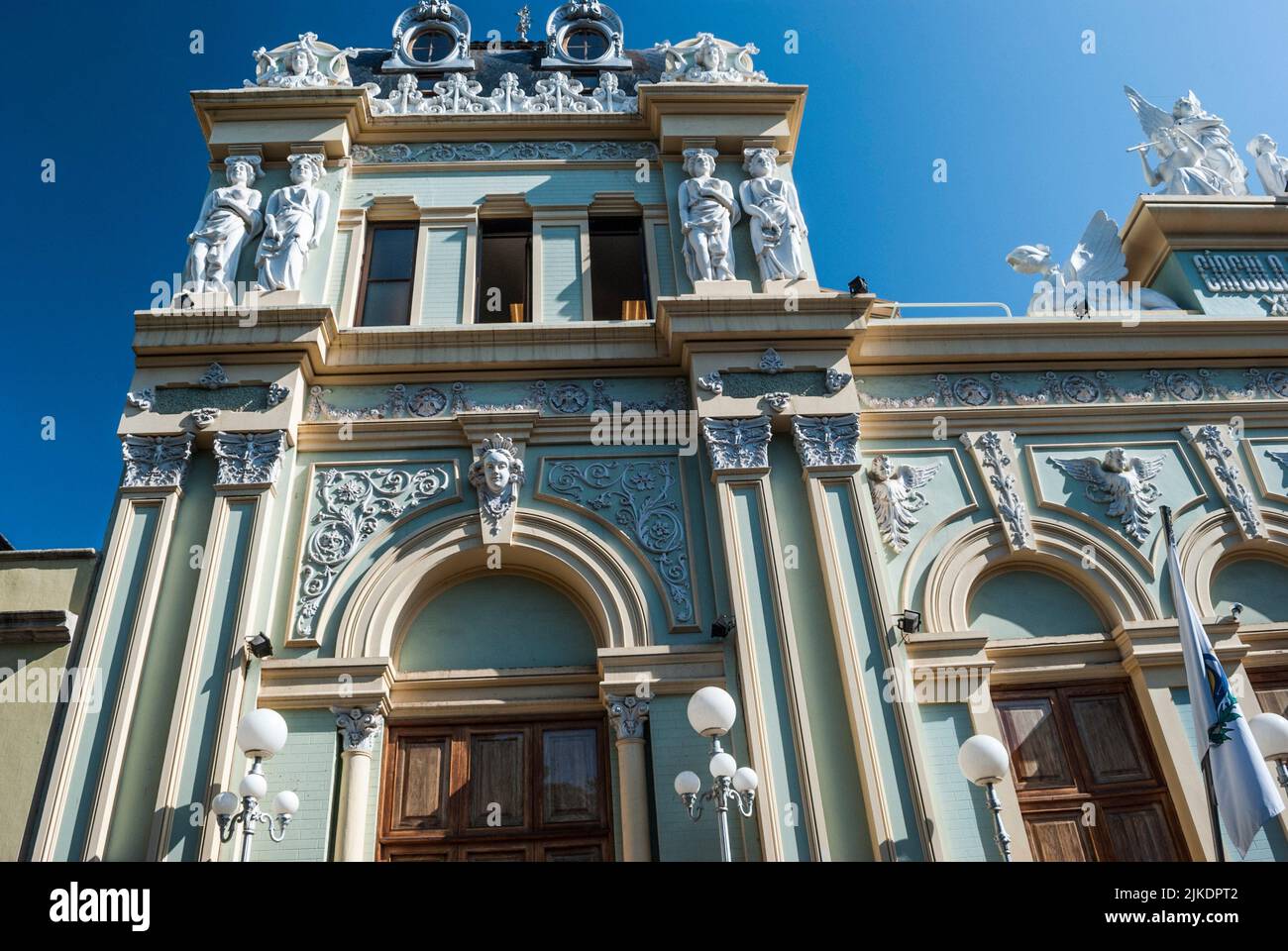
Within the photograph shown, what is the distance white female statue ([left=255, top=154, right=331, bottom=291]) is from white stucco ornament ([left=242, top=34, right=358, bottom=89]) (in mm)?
1524

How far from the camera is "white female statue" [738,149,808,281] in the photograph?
1305 cm

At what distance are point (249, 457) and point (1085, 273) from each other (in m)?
11.5

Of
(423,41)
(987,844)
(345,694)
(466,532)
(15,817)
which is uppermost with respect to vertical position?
(423,41)

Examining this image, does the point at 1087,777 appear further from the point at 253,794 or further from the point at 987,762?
the point at 253,794

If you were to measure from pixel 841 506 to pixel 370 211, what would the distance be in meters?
7.56

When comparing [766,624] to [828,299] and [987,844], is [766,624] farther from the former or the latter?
[828,299]

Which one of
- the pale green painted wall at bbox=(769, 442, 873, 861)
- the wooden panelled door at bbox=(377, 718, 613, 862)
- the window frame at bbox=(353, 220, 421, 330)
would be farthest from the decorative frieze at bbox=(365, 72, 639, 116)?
the wooden panelled door at bbox=(377, 718, 613, 862)

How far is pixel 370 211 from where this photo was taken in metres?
14.0

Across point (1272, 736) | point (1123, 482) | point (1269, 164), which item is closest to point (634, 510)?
point (1123, 482)

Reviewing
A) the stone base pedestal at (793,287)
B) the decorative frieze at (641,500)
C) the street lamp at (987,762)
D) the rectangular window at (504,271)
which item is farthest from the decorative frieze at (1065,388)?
the street lamp at (987,762)

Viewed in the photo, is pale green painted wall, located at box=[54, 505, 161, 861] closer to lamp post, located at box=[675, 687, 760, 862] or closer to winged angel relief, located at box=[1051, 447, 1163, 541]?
lamp post, located at box=[675, 687, 760, 862]

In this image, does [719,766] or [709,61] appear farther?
[709,61]

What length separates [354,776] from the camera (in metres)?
9.68
